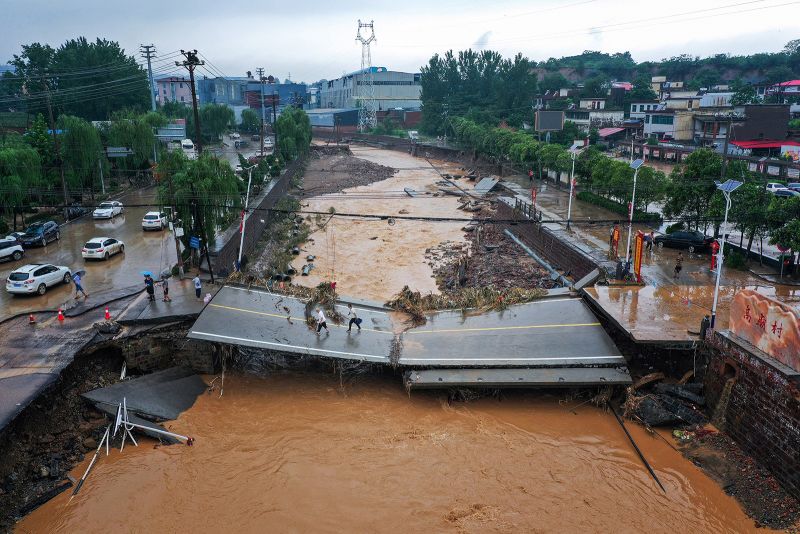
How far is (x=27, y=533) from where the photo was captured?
11828mm

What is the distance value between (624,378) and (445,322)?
619 cm

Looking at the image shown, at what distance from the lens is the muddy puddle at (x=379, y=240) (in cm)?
2891

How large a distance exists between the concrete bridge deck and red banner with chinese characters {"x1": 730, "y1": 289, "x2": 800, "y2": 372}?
135 inches

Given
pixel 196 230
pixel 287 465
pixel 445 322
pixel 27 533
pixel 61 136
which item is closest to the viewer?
pixel 27 533

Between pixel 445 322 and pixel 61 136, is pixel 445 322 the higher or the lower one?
the lower one

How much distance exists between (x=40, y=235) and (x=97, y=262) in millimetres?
5408

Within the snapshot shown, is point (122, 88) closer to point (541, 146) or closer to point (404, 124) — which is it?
point (541, 146)

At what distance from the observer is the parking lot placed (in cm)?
2156

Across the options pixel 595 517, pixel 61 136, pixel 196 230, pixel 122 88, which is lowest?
pixel 595 517

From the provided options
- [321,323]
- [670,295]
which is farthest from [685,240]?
[321,323]

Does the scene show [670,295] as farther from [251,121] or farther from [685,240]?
[251,121]

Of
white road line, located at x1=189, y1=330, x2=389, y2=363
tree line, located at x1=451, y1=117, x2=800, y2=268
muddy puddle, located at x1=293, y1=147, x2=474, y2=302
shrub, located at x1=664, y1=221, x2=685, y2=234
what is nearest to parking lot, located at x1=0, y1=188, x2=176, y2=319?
white road line, located at x1=189, y1=330, x2=389, y2=363

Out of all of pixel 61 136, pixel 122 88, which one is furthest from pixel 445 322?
pixel 122 88

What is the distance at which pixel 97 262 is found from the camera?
27125 mm
